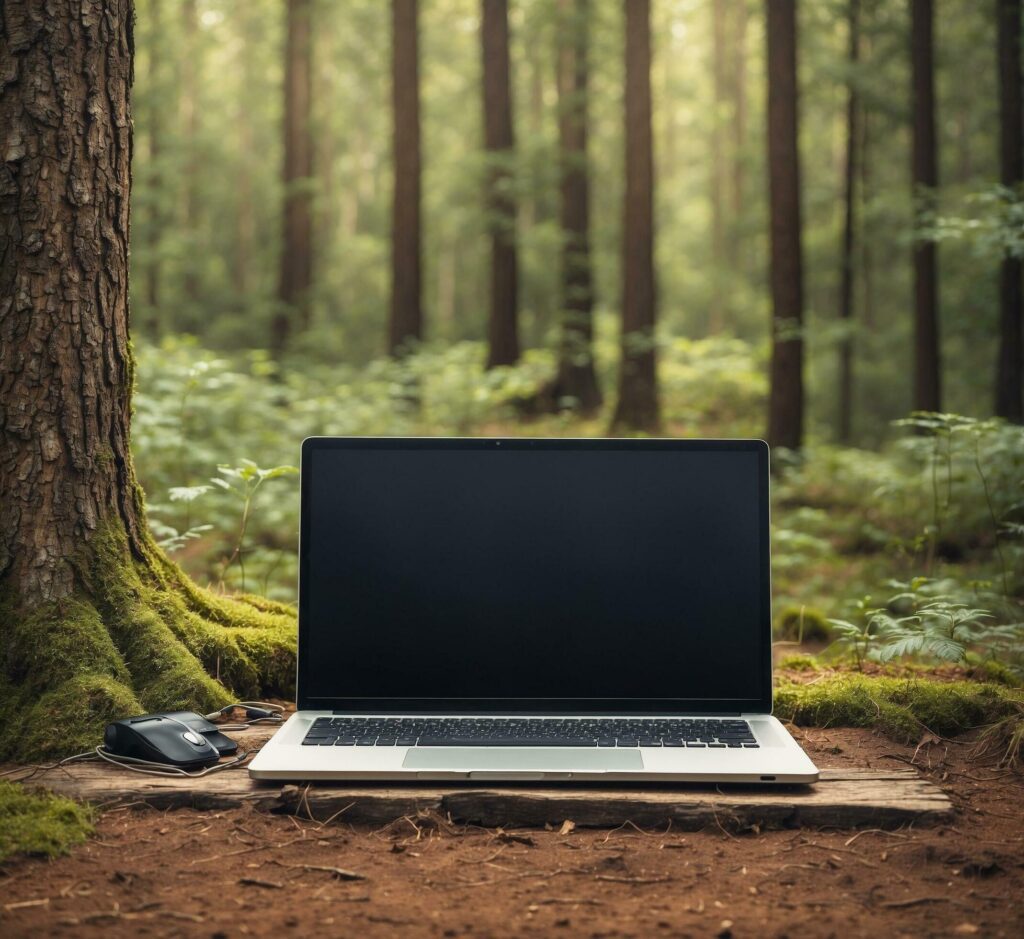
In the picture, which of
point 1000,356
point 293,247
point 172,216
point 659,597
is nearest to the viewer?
point 659,597

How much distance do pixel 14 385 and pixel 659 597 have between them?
2131 millimetres

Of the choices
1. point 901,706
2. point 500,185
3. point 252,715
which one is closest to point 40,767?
point 252,715

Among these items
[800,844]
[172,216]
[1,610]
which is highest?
[172,216]

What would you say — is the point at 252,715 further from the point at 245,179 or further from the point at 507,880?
the point at 245,179

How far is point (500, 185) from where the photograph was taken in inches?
625

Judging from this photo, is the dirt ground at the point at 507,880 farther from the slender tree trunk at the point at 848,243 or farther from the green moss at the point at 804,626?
the slender tree trunk at the point at 848,243

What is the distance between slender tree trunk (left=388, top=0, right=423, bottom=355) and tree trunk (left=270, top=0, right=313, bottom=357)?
527cm

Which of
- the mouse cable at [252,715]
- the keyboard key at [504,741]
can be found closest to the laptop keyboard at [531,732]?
the keyboard key at [504,741]

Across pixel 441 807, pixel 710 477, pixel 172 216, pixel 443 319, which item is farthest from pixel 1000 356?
pixel 443 319

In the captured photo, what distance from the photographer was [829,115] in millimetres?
30938

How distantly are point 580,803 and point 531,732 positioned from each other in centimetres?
30

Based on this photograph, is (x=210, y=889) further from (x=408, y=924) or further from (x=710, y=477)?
(x=710, y=477)

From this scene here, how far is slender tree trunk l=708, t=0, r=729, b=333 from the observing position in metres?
29.0

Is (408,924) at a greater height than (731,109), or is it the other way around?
(731,109)
